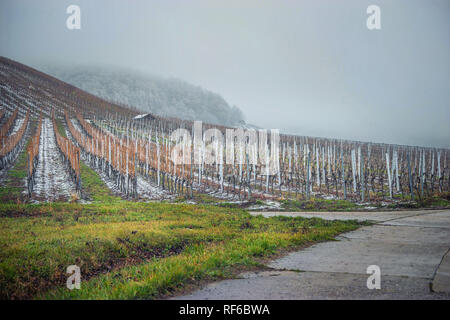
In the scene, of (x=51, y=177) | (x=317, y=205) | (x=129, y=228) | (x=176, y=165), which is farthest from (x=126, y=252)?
(x=176, y=165)

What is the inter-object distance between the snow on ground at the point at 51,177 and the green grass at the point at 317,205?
64.3ft

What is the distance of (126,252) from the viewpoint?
32.7 ft

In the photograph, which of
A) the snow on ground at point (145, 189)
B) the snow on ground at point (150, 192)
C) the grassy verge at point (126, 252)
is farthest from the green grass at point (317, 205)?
the snow on ground at point (150, 192)

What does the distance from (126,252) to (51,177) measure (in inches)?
1231

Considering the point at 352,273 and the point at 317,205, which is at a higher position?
the point at 352,273

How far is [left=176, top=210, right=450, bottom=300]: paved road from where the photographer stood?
5.71 m

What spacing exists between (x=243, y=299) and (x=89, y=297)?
9.45 ft

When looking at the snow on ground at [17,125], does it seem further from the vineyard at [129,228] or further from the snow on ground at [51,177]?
the vineyard at [129,228]

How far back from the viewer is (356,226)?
1370 centimetres

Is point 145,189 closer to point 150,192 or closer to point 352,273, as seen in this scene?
point 150,192

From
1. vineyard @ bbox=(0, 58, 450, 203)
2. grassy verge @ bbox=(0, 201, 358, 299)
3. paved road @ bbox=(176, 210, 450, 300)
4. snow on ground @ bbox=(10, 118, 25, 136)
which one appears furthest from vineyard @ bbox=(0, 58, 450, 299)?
snow on ground @ bbox=(10, 118, 25, 136)

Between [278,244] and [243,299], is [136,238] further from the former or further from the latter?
[243,299]

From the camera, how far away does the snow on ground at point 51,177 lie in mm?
29344

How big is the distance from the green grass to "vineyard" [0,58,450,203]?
1.75 metres
